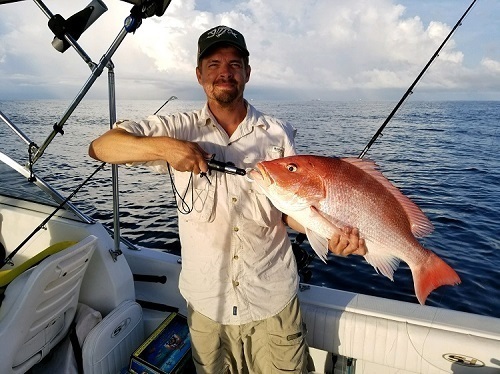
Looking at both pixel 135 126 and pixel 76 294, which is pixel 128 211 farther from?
pixel 135 126

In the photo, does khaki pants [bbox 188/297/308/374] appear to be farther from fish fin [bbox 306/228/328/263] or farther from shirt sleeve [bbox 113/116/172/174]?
shirt sleeve [bbox 113/116/172/174]

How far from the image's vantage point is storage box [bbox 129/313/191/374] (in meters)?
2.54

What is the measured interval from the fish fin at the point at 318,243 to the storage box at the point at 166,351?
1.40m

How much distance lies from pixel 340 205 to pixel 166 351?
1.71m

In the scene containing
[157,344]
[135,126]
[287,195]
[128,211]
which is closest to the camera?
[287,195]

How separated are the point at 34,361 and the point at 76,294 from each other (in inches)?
18.0

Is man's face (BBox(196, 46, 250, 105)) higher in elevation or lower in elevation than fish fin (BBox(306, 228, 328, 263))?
higher

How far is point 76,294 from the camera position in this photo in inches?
102

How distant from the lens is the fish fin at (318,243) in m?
1.96

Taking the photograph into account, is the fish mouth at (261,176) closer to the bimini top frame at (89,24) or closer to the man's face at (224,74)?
the man's face at (224,74)

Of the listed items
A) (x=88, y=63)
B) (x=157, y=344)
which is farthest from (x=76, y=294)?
(x=88, y=63)

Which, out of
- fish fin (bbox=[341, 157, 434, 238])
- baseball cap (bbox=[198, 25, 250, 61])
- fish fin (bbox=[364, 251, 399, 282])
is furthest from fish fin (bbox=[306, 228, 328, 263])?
baseball cap (bbox=[198, 25, 250, 61])

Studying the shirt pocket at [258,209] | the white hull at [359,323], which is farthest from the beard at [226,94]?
the white hull at [359,323]

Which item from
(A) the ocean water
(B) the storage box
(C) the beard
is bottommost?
(A) the ocean water
